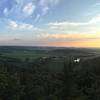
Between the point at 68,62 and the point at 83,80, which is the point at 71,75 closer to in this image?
the point at 68,62

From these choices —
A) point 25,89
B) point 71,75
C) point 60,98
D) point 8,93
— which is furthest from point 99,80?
point 8,93

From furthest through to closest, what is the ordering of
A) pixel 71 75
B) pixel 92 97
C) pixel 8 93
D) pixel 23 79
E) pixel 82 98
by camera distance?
pixel 23 79, pixel 8 93, pixel 71 75, pixel 92 97, pixel 82 98

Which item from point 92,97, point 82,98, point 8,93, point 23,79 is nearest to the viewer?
point 82,98

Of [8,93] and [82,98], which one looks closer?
[82,98]

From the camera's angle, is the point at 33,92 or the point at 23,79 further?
the point at 23,79

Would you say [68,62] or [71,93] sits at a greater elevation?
[68,62]

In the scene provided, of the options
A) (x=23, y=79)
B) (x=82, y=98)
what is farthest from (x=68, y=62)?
(x=23, y=79)

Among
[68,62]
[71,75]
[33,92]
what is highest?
[68,62]

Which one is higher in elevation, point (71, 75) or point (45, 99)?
point (71, 75)

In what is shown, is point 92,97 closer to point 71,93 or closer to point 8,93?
point 71,93
